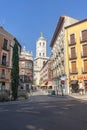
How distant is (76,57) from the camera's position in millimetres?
39719

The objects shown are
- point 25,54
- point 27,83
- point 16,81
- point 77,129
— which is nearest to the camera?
point 77,129

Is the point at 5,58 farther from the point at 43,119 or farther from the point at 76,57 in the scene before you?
the point at 43,119

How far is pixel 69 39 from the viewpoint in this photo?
42.0 m

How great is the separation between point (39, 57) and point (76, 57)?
3416 inches

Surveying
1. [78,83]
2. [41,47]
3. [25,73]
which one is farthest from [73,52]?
[41,47]

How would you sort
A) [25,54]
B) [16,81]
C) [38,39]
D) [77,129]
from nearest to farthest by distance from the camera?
1. [77,129]
2. [16,81]
3. [25,54]
4. [38,39]

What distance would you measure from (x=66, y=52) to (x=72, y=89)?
333 inches

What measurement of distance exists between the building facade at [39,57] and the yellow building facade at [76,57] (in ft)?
278

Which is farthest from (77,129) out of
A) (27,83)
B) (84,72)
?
(27,83)

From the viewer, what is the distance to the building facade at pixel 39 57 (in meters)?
127

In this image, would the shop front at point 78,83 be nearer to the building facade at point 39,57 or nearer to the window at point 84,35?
the window at point 84,35

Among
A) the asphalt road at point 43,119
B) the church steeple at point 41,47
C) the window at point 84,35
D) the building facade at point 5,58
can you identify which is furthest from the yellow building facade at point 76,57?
the church steeple at point 41,47

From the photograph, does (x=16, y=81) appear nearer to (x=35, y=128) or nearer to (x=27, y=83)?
(x=35, y=128)

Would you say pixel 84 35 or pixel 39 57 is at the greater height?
pixel 39 57
